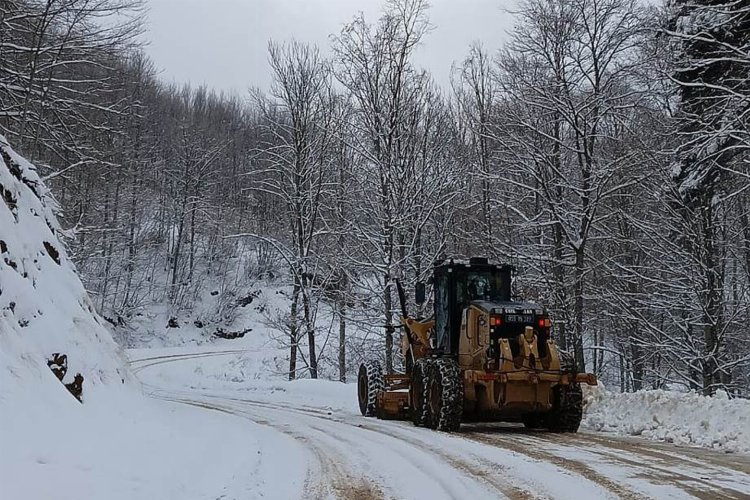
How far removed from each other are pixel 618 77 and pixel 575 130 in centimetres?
167

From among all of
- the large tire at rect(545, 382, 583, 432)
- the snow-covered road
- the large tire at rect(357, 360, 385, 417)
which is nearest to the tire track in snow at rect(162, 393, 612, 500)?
the snow-covered road

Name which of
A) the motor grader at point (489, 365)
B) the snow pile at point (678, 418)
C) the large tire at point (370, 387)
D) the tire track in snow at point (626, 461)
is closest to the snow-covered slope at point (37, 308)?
the motor grader at point (489, 365)

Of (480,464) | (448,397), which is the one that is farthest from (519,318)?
(480,464)

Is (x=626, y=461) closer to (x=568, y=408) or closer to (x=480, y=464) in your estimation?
(x=480, y=464)

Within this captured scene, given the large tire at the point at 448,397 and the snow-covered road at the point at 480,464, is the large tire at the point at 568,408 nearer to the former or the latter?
the snow-covered road at the point at 480,464

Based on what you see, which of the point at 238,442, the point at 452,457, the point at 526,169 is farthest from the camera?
the point at 526,169

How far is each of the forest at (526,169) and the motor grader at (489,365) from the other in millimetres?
3271

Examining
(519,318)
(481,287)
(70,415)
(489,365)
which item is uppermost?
(481,287)

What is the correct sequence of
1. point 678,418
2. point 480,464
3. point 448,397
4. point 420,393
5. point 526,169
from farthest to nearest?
point 526,169 → point 420,393 → point 448,397 → point 678,418 → point 480,464

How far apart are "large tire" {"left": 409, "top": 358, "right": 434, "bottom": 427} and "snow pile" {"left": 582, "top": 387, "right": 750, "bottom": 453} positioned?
2778mm

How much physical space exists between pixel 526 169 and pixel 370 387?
7944mm

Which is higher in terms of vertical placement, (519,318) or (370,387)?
(519,318)

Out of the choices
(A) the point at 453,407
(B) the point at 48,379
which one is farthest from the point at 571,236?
(B) the point at 48,379

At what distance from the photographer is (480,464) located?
762cm
